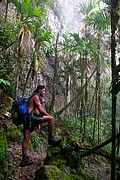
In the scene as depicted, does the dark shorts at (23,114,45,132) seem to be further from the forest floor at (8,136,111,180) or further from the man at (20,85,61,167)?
the forest floor at (8,136,111,180)

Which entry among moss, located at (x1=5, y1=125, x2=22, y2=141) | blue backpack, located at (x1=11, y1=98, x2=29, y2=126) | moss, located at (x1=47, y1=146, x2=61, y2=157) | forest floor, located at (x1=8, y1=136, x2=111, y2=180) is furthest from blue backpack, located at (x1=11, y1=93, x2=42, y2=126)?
moss, located at (x1=5, y1=125, x2=22, y2=141)

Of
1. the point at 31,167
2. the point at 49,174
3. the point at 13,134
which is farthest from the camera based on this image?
the point at 13,134

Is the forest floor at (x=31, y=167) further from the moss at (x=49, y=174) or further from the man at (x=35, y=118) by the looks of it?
the moss at (x=49, y=174)

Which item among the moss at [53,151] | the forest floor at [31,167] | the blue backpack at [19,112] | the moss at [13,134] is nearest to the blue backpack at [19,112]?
the blue backpack at [19,112]

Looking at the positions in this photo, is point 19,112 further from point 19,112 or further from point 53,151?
point 53,151

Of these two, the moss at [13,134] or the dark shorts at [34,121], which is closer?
the dark shorts at [34,121]

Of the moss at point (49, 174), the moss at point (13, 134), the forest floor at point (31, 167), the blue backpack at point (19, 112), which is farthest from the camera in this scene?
the moss at point (13, 134)

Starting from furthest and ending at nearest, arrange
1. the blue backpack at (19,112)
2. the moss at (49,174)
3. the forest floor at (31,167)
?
1. the forest floor at (31,167)
2. the blue backpack at (19,112)
3. the moss at (49,174)

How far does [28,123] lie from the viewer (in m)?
4.71

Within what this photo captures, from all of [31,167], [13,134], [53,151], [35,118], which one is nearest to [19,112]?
[35,118]

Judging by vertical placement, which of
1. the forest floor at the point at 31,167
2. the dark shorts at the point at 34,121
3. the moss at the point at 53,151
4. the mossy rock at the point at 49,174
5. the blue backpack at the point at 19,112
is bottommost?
the forest floor at the point at 31,167

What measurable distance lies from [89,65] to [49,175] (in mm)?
7953

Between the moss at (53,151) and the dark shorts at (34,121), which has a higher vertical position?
the dark shorts at (34,121)

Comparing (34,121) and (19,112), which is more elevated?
(19,112)
